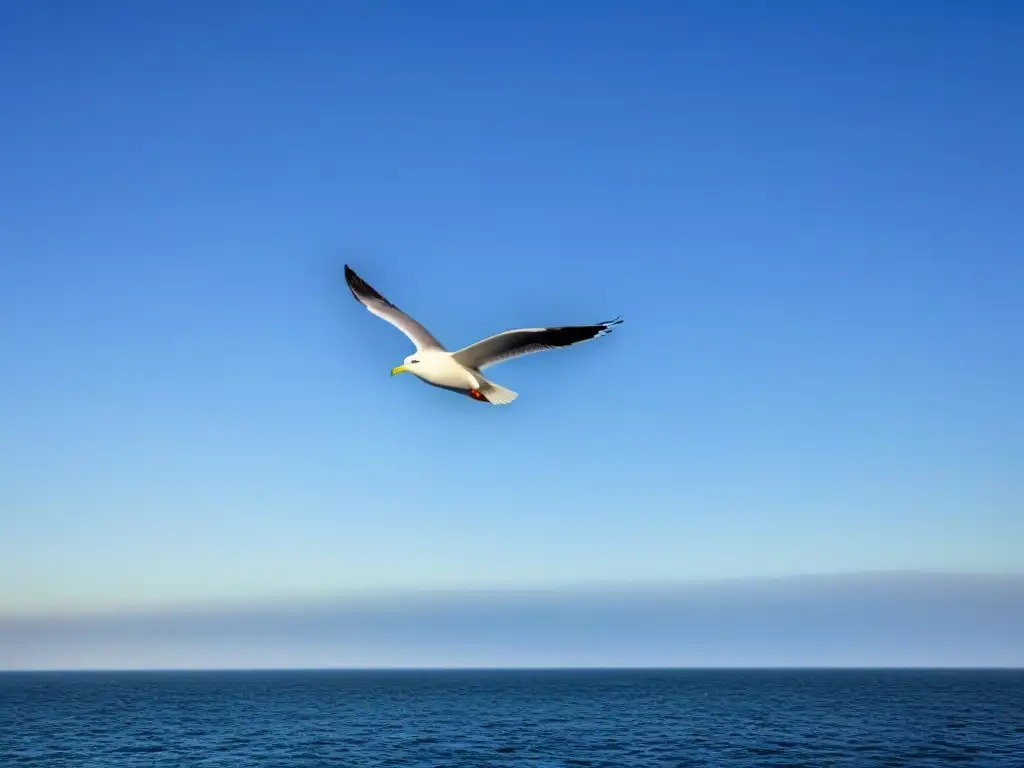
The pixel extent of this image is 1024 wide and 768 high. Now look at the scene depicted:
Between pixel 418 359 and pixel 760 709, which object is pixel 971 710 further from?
pixel 418 359

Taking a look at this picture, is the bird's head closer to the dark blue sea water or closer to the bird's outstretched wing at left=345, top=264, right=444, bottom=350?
the bird's outstretched wing at left=345, top=264, right=444, bottom=350

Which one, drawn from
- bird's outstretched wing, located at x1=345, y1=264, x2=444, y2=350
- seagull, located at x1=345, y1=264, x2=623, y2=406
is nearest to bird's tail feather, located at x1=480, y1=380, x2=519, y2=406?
seagull, located at x1=345, y1=264, x2=623, y2=406

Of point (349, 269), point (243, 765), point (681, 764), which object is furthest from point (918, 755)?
point (349, 269)

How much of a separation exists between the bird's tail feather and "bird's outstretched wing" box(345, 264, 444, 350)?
1583mm

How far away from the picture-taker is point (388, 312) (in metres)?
17.5

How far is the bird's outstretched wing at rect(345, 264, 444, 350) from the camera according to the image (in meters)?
16.3

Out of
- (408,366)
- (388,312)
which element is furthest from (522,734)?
(408,366)

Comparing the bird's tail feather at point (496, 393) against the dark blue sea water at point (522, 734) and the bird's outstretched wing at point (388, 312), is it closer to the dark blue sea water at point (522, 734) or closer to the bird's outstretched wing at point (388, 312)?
the bird's outstretched wing at point (388, 312)

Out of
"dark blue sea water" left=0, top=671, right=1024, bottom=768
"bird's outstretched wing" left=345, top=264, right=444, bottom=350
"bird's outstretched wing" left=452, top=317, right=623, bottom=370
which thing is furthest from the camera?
"dark blue sea water" left=0, top=671, right=1024, bottom=768

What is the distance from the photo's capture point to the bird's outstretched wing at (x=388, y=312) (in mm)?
16319

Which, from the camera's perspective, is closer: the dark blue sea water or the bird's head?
the bird's head

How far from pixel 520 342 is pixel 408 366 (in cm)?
179

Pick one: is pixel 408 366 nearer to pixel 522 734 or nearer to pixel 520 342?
pixel 520 342

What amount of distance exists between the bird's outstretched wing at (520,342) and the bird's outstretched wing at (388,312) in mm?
1511
